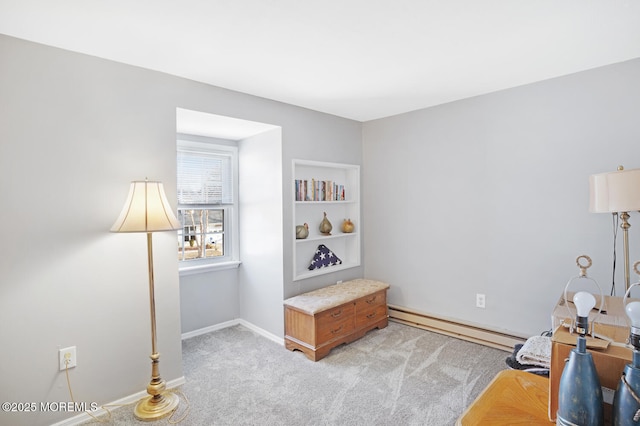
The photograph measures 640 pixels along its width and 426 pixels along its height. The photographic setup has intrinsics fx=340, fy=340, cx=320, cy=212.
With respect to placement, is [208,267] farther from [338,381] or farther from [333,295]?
[338,381]

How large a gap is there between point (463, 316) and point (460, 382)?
95 centimetres

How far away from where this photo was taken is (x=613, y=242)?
8.25ft

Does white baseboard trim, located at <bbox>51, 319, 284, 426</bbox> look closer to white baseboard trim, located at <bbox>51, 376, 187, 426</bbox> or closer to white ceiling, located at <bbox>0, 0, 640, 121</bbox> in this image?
white baseboard trim, located at <bbox>51, 376, 187, 426</bbox>

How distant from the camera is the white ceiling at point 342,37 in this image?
5.68ft

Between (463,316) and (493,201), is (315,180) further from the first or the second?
(463,316)

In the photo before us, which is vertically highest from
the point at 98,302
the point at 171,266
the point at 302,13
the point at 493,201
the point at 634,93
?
the point at 302,13

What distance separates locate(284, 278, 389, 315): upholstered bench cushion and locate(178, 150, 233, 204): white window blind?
55.8 inches

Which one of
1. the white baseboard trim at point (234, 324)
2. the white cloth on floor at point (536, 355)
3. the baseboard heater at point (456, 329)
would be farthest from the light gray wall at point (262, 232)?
the white cloth on floor at point (536, 355)

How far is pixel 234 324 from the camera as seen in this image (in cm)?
380

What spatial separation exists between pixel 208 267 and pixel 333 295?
135 cm

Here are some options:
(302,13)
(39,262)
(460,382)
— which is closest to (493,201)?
(460,382)

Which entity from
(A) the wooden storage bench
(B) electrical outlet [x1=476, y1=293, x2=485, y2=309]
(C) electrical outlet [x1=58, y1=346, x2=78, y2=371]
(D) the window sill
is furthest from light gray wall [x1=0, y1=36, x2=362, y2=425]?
(B) electrical outlet [x1=476, y1=293, x2=485, y2=309]

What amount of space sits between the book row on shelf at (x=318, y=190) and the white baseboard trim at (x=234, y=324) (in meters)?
1.39

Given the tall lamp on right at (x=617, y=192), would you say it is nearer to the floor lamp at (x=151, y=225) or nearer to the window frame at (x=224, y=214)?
the floor lamp at (x=151, y=225)
